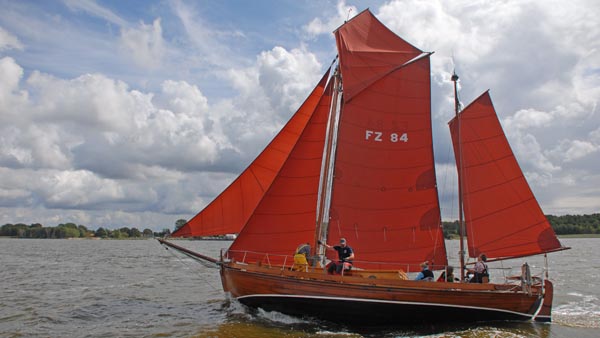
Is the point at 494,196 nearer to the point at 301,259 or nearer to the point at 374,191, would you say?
the point at 374,191

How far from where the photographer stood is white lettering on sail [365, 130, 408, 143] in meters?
20.8

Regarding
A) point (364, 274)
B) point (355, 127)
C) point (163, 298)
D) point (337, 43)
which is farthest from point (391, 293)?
point (163, 298)

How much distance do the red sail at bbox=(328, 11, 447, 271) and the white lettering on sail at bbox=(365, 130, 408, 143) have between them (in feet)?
0.14

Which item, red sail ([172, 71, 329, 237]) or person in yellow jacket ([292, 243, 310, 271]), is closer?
person in yellow jacket ([292, 243, 310, 271])

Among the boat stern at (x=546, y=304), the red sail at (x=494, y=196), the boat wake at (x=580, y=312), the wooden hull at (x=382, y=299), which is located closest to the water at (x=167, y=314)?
the boat wake at (x=580, y=312)

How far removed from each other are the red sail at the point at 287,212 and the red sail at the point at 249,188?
119 cm

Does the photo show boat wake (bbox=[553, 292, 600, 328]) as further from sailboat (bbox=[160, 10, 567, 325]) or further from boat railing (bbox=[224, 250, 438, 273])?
boat railing (bbox=[224, 250, 438, 273])

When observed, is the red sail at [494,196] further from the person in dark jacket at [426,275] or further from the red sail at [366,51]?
the red sail at [366,51]

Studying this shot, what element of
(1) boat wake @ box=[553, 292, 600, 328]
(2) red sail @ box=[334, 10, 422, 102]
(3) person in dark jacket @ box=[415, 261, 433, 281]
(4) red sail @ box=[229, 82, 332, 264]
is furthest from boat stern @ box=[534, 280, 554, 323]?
(2) red sail @ box=[334, 10, 422, 102]

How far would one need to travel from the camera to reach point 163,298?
26.1 metres

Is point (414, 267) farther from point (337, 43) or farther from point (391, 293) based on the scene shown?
point (337, 43)

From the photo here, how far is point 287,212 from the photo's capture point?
19562 millimetres

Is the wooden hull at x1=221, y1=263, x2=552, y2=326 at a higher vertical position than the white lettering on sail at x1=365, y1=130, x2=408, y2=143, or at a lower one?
lower

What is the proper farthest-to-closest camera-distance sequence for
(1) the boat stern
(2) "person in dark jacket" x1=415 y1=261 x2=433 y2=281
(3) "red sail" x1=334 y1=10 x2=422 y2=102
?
(3) "red sail" x1=334 y1=10 x2=422 y2=102 < (1) the boat stern < (2) "person in dark jacket" x1=415 y1=261 x2=433 y2=281
